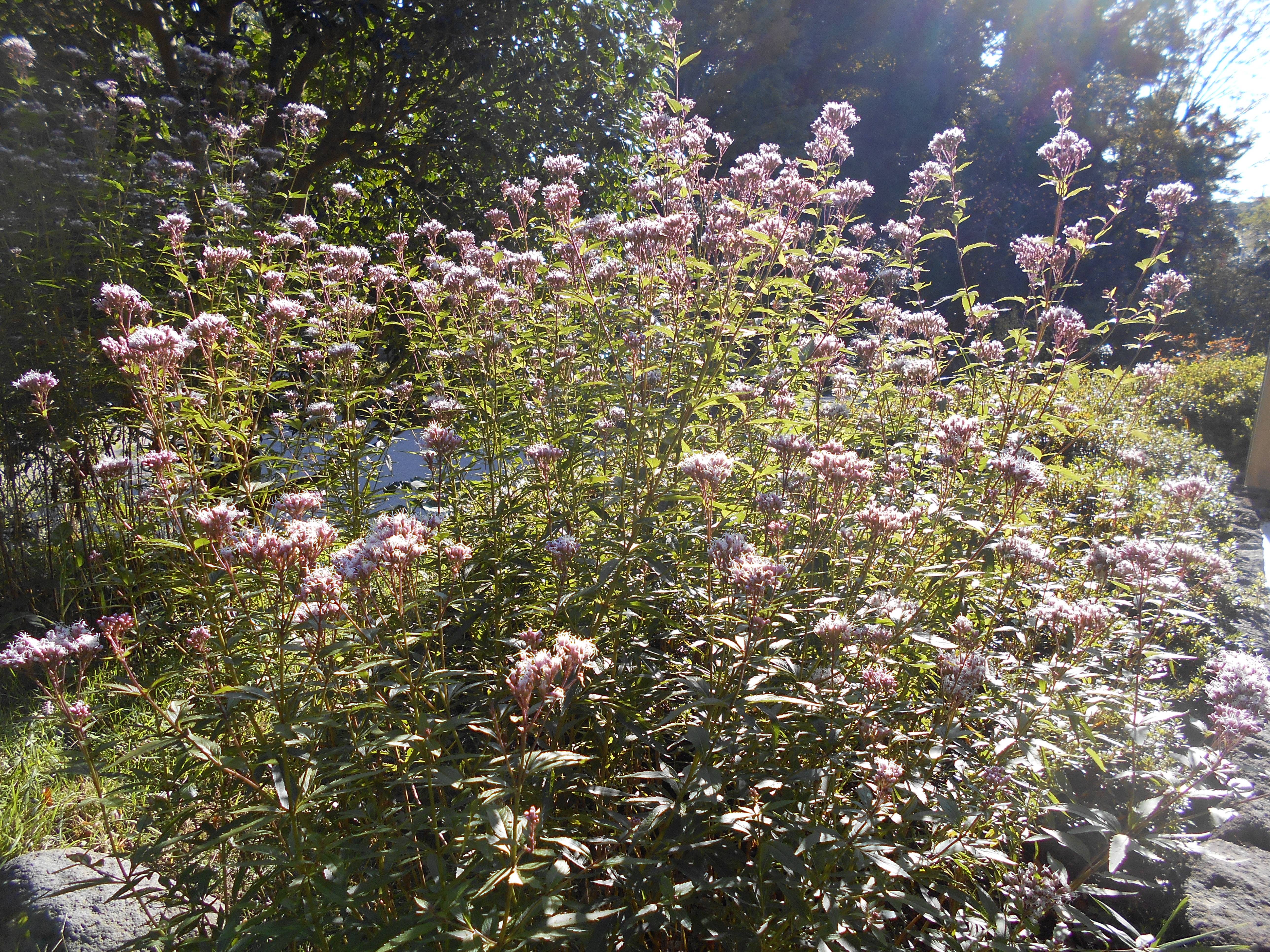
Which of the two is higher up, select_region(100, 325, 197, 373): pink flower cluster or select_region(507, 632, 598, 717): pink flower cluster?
select_region(100, 325, 197, 373): pink flower cluster

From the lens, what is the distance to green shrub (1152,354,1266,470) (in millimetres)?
11328

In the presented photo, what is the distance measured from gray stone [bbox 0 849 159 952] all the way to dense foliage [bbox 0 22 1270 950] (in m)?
0.20

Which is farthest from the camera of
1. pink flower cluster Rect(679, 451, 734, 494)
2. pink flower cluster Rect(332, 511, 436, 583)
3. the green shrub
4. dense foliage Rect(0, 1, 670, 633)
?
the green shrub

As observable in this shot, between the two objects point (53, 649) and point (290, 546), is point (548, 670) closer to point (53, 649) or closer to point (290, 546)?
point (290, 546)

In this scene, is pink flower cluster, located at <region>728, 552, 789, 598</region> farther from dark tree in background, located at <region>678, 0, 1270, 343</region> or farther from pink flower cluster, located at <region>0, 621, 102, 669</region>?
dark tree in background, located at <region>678, 0, 1270, 343</region>

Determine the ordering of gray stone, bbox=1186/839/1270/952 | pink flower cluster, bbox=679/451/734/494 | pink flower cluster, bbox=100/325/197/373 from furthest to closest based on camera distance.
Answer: gray stone, bbox=1186/839/1270/952 → pink flower cluster, bbox=100/325/197/373 → pink flower cluster, bbox=679/451/734/494

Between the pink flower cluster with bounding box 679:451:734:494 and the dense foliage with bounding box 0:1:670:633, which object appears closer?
the pink flower cluster with bounding box 679:451:734:494

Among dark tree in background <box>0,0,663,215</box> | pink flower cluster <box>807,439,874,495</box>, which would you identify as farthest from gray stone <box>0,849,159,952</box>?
dark tree in background <box>0,0,663,215</box>

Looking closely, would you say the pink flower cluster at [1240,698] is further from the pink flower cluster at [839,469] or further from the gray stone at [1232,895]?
the pink flower cluster at [839,469]

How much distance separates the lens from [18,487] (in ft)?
17.8

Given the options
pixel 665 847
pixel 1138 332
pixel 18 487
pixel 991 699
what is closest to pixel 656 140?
pixel 991 699

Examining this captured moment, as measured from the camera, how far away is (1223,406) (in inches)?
467

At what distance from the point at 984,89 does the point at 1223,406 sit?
13.7m

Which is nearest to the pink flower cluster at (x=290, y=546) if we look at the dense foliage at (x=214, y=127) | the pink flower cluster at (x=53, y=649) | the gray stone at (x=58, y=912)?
the pink flower cluster at (x=53, y=649)
